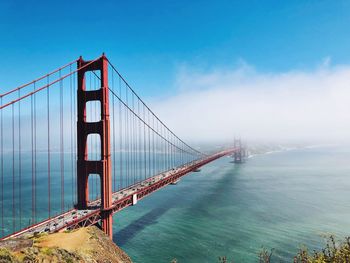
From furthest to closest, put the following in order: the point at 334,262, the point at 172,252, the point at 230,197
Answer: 1. the point at 230,197
2. the point at 172,252
3. the point at 334,262

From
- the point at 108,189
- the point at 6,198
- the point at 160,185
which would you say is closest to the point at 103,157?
the point at 108,189

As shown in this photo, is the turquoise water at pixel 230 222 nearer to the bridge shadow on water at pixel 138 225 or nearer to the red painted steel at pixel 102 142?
the bridge shadow on water at pixel 138 225

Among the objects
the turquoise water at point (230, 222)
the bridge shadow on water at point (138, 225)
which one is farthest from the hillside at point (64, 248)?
the bridge shadow on water at point (138, 225)

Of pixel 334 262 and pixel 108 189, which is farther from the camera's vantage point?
pixel 108 189

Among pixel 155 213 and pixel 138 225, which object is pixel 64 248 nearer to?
pixel 138 225

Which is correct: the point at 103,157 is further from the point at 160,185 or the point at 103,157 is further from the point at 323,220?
the point at 323,220

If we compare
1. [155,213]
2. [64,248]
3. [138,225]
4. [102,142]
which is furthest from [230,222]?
[64,248]

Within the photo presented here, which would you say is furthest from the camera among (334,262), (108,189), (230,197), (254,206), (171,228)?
(230,197)
